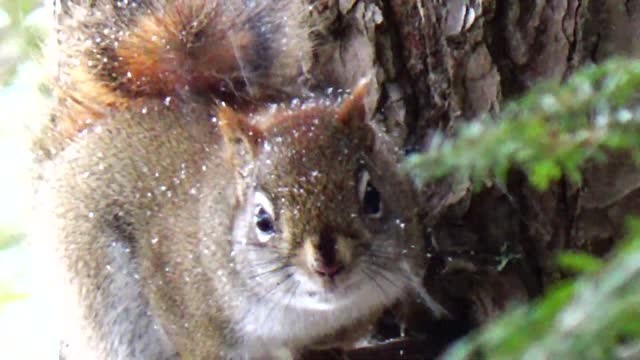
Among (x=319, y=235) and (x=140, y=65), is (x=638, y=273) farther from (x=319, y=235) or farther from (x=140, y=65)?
(x=140, y=65)

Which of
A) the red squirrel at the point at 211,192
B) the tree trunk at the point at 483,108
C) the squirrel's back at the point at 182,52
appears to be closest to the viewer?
the red squirrel at the point at 211,192

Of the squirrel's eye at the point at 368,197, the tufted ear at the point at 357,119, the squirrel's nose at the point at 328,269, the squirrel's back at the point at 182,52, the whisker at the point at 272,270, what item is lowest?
the squirrel's nose at the point at 328,269

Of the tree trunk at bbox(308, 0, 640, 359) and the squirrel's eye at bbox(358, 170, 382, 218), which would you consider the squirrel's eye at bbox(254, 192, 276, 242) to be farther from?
the tree trunk at bbox(308, 0, 640, 359)

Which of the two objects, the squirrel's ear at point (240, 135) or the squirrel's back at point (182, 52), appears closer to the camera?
the squirrel's ear at point (240, 135)

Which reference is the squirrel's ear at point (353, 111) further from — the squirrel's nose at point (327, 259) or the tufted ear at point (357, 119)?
the squirrel's nose at point (327, 259)

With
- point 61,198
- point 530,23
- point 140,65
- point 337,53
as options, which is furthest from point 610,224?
point 61,198

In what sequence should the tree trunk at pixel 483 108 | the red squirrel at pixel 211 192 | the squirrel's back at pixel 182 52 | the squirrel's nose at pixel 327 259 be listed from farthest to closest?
the squirrel's back at pixel 182 52 < the tree trunk at pixel 483 108 < the red squirrel at pixel 211 192 < the squirrel's nose at pixel 327 259

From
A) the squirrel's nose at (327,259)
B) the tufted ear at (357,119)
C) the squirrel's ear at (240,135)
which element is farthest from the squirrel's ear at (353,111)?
the squirrel's nose at (327,259)

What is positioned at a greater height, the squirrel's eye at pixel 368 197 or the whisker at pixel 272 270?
Answer: the squirrel's eye at pixel 368 197
